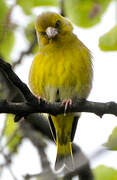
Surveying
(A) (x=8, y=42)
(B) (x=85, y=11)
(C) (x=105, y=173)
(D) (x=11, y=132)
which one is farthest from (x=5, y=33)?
(C) (x=105, y=173)

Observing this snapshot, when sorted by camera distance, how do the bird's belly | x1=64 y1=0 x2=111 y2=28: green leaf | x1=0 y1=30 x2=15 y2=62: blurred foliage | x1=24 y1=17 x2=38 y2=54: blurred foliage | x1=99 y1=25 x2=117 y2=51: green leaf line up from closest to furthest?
x1=99 y1=25 x2=117 y2=51: green leaf < x1=64 y1=0 x2=111 y2=28: green leaf < x1=0 y1=30 x2=15 y2=62: blurred foliage < the bird's belly < x1=24 y1=17 x2=38 y2=54: blurred foliage

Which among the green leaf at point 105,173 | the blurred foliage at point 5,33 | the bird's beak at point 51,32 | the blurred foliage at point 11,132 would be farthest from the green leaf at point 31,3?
the green leaf at point 105,173

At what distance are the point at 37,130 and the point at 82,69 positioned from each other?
1060mm

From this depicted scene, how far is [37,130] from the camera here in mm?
4320

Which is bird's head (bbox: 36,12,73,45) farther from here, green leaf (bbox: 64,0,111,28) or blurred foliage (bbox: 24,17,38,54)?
green leaf (bbox: 64,0,111,28)

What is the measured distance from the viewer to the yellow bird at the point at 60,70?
A: 3.90 metres

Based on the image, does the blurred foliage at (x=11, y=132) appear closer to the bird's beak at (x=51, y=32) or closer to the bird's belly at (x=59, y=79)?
the bird's belly at (x=59, y=79)

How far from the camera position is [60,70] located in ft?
12.8

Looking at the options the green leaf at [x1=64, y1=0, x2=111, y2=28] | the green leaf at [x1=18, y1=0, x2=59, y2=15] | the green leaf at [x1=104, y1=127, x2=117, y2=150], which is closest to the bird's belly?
the green leaf at [x1=18, y1=0, x2=59, y2=15]

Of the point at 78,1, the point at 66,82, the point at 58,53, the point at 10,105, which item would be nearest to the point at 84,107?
the point at 10,105

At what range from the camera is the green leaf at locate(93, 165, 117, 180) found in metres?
1.96

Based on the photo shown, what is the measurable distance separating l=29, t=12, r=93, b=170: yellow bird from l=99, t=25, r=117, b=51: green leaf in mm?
1501

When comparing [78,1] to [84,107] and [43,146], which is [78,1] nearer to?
[84,107]

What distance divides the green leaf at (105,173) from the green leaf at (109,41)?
2.70 ft
